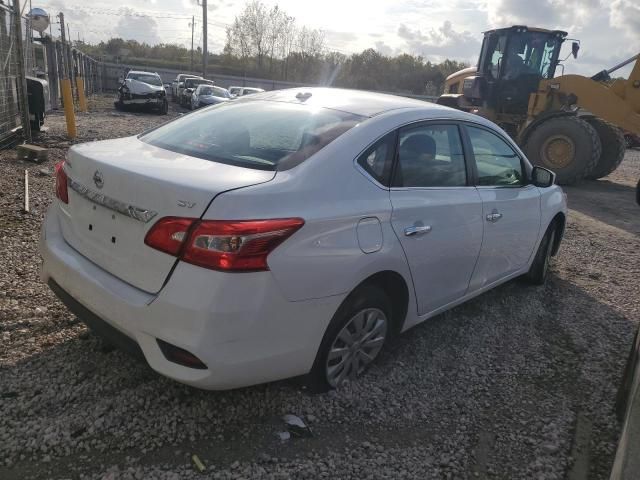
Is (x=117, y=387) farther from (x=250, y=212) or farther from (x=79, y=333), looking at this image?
(x=250, y=212)

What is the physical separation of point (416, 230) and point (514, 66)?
37.4 feet

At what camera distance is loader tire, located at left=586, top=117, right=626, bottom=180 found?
12016 mm

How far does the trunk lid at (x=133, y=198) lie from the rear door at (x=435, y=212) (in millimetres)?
891

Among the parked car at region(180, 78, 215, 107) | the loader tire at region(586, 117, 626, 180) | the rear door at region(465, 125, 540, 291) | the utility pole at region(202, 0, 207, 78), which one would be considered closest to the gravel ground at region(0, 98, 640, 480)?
the rear door at region(465, 125, 540, 291)

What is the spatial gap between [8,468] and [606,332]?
163 inches

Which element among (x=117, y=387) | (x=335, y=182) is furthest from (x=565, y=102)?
(x=117, y=387)

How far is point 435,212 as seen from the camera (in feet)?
10.1

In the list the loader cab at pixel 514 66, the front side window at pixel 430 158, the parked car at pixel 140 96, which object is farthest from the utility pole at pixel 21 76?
the parked car at pixel 140 96

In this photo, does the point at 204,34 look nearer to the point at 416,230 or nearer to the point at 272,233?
the point at 416,230

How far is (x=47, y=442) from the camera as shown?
2322 mm

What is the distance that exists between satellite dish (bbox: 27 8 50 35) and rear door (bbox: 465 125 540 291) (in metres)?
12.6

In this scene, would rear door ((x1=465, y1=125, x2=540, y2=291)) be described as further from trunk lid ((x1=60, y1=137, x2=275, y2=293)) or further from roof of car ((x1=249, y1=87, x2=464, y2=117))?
trunk lid ((x1=60, y1=137, x2=275, y2=293))

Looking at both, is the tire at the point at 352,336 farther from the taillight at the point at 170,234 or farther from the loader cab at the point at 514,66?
the loader cab at the point at 514,66

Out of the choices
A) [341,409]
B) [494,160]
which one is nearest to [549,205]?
[494,160]
